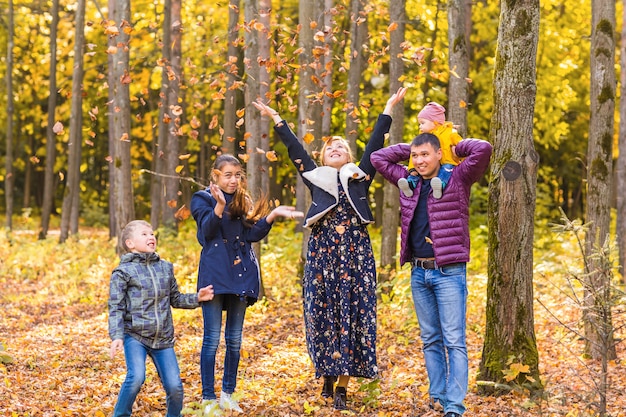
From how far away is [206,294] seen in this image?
5828 millimetres

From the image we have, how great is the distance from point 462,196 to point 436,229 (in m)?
0.31

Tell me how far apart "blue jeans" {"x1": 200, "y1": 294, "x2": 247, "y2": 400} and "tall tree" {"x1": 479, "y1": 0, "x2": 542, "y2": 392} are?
2.14m

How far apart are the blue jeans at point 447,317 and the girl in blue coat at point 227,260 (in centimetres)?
132

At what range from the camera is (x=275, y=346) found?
31.8ft

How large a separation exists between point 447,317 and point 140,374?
88.9 inches

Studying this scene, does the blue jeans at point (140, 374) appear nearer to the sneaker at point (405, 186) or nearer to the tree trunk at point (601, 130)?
the sneaker at point (405, 186)

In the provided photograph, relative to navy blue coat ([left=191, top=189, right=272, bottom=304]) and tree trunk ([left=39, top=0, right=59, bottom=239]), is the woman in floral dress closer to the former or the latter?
navy blue coat ([left=191, top=189, right=272, bottom=304])

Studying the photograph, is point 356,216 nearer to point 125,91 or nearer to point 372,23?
point 125,91

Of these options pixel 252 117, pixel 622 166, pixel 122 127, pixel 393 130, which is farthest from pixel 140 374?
pixel 622 166

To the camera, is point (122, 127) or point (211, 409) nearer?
point (211, 409)

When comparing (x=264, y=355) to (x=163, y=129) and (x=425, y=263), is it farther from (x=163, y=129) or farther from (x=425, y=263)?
(x=163, y=129)

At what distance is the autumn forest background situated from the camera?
6.38 metres

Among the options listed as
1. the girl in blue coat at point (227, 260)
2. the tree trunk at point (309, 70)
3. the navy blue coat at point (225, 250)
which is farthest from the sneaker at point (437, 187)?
the tree trunk at point (309, 70)

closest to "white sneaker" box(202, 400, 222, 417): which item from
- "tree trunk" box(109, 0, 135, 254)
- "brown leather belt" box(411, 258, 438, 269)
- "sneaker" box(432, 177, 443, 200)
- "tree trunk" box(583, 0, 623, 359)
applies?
"brown leather belt" box(411, 258, 438, 269)
